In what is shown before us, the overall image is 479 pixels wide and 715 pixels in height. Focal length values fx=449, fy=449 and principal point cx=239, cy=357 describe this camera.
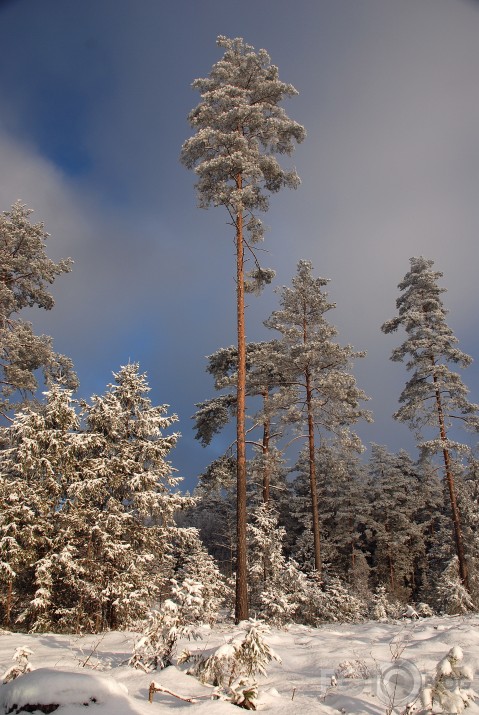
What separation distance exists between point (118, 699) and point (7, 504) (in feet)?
29.9

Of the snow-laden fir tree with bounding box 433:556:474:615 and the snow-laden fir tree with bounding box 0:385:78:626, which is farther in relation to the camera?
the snow-laden fir tree with bounding box 433:556:474:615

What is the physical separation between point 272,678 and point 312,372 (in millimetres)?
16634

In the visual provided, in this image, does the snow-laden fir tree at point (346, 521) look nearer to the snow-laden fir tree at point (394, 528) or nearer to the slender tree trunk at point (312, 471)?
the snow-laden fir tree at point (394, 528)

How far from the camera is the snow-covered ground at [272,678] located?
10.6 feet

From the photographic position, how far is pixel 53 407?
12.5 metres

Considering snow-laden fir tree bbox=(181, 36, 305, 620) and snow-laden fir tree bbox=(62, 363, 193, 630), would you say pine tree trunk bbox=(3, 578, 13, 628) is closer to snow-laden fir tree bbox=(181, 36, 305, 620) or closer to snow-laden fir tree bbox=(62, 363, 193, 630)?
snow-laden fir tree bbox=(62, 363, 193, 630)

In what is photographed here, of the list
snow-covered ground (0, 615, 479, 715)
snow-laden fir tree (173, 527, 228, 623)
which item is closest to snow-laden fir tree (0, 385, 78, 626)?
snow-covered ground (0, 615, 479, 715)

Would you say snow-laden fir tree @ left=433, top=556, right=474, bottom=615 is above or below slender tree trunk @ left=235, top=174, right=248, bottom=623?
below

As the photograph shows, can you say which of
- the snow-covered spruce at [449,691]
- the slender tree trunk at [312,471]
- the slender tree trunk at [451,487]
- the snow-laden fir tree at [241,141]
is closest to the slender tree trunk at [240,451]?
the snow-laden fir tree at [241,141]

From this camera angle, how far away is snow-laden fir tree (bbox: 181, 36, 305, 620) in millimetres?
14859

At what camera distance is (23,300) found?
19.7m

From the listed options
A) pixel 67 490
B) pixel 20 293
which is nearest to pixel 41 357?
pixel 20 293

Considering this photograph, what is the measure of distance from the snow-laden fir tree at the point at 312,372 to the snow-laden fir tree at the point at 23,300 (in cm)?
983

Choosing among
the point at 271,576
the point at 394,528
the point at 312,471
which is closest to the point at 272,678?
the point at 271,576
